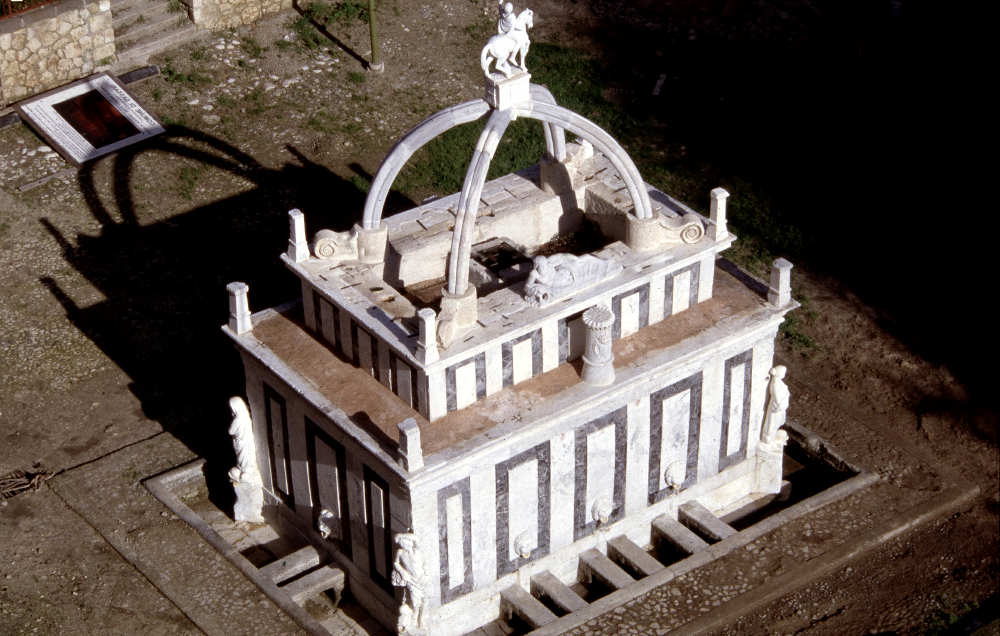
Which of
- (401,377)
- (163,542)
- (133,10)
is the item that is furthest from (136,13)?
(401,377)

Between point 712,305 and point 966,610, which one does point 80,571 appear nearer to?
point 712,305

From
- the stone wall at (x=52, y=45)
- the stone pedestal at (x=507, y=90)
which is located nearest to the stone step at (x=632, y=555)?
the stone pedestal at (x=507, y=90)

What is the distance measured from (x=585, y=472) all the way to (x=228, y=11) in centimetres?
1423

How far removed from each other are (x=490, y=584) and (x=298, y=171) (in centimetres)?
1021

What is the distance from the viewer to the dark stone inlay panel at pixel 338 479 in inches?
800

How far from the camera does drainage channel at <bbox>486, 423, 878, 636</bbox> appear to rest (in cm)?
2062

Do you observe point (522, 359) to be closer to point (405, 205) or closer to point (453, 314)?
point (453, 314)

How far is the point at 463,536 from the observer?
19953 millimetres

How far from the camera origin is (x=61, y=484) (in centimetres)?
2247

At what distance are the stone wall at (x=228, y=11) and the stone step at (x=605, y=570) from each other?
1421cm

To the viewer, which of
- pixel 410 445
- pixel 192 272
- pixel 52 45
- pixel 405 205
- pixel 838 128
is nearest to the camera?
pixel 410 445

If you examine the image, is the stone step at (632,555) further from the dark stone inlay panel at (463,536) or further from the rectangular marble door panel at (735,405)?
the dark stone inlay panel at (463,536)

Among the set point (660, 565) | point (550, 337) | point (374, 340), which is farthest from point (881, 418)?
point (374, 340)

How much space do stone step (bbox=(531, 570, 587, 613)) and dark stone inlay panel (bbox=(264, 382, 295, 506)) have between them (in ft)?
10.5
